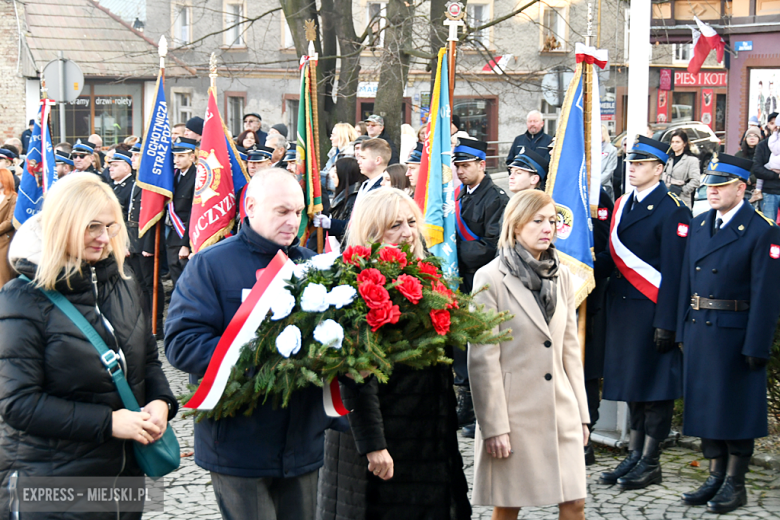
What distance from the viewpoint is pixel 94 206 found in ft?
10.3

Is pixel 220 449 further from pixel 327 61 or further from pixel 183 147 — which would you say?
pixel 327 61

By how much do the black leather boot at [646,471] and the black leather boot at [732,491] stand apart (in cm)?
43

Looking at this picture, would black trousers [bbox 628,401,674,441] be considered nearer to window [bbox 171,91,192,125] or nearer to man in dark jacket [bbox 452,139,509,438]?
man in dark jacket [bbox 452,139,509,438]

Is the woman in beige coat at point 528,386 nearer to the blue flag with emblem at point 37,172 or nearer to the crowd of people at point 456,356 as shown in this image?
the crowd of people at point 456,356

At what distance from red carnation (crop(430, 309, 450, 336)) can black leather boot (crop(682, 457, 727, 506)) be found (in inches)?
109

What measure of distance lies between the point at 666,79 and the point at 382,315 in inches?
1154

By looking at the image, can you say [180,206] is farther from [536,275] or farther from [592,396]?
[536,275]

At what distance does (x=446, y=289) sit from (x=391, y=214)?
690mm

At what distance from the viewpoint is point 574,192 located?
232 inches

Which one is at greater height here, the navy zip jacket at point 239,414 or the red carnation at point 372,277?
the red carnation at point 372,277

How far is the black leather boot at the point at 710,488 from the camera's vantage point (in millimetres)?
5242

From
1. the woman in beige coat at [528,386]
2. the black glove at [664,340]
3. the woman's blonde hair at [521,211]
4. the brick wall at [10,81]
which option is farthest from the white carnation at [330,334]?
the brick wall at [10,81]

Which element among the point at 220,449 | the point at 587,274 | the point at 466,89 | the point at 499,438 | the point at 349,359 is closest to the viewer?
the point at 349,359

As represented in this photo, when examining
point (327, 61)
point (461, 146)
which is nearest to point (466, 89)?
point (327, 61)
